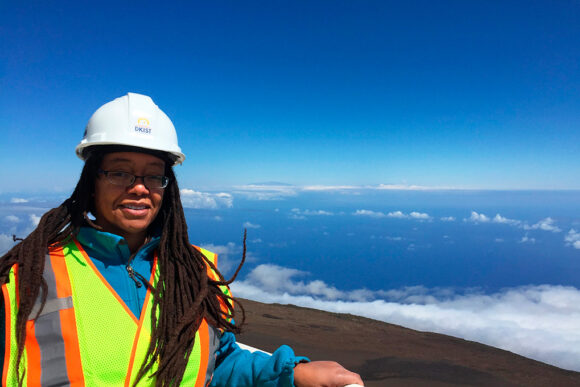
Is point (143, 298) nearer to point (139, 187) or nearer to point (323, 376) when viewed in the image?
point (139, 187)

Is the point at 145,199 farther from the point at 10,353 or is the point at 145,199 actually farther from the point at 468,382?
the point at 468,382

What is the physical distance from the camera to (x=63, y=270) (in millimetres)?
1537

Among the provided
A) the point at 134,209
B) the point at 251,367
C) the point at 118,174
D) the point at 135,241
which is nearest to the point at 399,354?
the point at 251,367

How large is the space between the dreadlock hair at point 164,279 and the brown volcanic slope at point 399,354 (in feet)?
18.0

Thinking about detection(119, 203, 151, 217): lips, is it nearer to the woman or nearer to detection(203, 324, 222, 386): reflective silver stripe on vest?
the woman

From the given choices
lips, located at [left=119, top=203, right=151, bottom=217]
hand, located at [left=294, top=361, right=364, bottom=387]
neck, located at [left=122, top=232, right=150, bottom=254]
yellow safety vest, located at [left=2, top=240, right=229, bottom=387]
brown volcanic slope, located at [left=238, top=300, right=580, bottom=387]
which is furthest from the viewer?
brown volcanic slope, located at [left=238, top=300, right=580, bottom=387]

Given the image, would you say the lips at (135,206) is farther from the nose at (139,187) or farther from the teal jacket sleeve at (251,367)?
the teal jacket sleeve at (251,367)

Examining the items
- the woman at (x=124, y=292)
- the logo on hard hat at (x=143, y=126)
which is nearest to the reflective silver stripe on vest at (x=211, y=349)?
the woman at (x=124, y=292)

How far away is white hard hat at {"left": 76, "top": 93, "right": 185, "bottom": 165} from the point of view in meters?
1.70

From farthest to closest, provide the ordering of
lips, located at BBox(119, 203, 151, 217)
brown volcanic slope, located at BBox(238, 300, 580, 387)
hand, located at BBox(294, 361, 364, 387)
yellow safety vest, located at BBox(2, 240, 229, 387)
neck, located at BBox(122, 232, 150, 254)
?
brown volcanic slope, located at BBox(238, 300, 580, 387) → neck, located at BBox(122, 232, 150, 254) → lips, located at BBox(119, 203, 151, 217) → hand, located at BBox(294, 361, 364, 387) → yellow safety vest, located at BBox(2, 240, 229, 387)

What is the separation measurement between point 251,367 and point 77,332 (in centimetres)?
85

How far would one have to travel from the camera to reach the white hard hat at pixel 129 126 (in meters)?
1.70

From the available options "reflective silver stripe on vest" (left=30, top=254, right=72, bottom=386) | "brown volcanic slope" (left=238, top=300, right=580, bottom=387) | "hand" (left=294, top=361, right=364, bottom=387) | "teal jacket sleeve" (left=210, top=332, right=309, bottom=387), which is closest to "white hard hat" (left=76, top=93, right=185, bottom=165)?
"reflective silver stripe on vest" (left=30, top=254, right=72, bottom=386)

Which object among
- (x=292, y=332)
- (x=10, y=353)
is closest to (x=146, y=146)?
(x=10, y=353)
